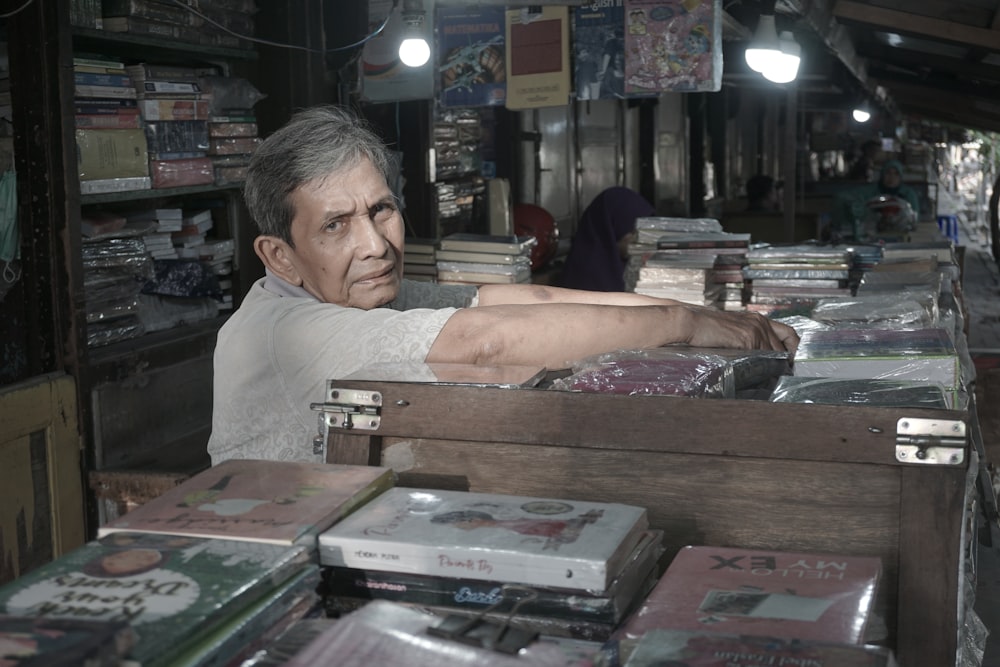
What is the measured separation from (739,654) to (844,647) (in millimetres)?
110

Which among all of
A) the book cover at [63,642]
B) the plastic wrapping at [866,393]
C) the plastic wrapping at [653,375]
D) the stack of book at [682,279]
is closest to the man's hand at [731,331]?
the plastic wrapping at [653,375]

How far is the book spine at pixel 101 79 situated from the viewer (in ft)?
13.1

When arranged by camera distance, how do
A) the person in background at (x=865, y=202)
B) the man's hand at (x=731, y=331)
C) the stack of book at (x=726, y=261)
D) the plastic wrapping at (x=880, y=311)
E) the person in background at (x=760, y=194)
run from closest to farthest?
the man's hand at (x=731, y=331), the plastic wrapping at (x=880, y=311), the stack of book at (x=726, y=261), the person in background at (x=865, y=202), the person in background at (x=760, y=194)

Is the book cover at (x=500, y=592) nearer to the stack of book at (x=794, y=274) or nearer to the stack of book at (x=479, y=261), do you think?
the stack of book at (x=794, y=274)

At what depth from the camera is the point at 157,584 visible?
1188 millimetres

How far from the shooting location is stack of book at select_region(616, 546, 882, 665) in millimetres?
→ 1179

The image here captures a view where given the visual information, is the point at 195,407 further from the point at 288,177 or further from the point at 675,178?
the point at 675,178

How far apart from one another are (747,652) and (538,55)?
13.6ft

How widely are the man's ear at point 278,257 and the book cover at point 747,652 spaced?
4.94 ft

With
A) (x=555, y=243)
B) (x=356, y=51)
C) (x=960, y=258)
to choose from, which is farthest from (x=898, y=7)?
(x=356, y=51)

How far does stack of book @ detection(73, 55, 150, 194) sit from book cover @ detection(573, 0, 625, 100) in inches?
76.6

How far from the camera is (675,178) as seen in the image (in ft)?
41.7

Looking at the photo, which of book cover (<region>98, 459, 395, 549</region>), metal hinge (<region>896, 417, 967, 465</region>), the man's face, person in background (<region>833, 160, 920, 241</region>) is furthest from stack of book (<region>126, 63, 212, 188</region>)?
person in background (<region>833, 160, 920, 241</region>)

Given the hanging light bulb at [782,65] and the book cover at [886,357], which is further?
the hanging light bulb at [782,65]
